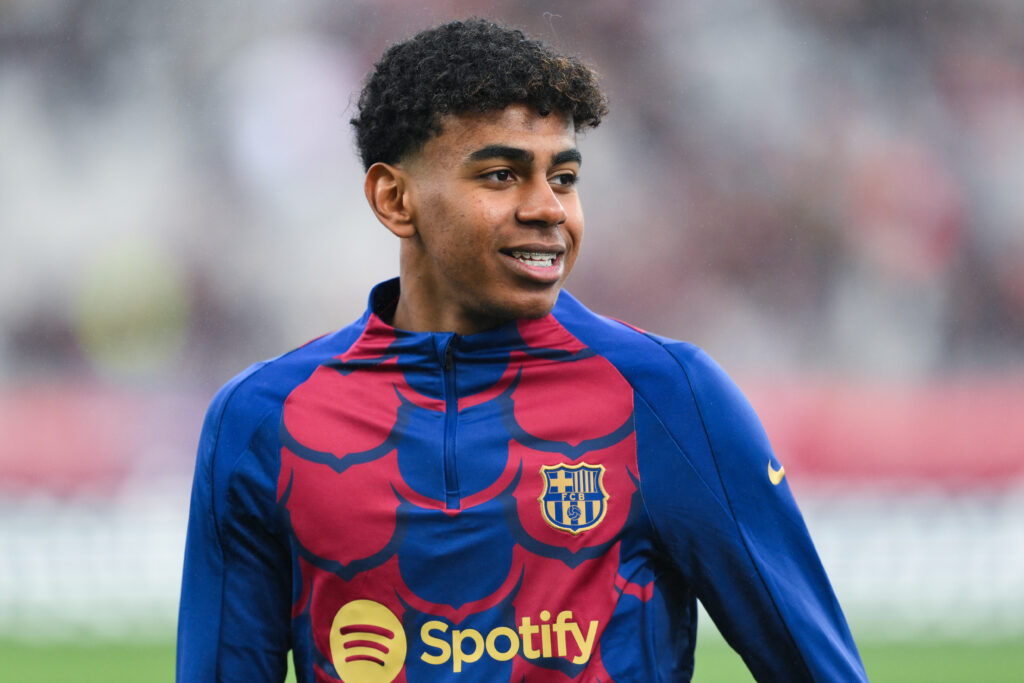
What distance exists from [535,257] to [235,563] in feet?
2.47

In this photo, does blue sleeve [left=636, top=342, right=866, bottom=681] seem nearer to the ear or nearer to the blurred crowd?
the ear

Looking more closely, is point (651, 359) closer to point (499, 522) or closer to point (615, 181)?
point (499, 522)

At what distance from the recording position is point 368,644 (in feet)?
7.15

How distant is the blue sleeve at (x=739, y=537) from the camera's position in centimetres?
211

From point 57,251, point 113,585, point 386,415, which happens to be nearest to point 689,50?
point 57,251

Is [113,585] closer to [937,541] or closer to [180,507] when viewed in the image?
[180,507]

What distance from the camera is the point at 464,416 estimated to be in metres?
2.27

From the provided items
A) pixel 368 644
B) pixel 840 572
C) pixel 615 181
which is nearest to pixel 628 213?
pixel 615 181

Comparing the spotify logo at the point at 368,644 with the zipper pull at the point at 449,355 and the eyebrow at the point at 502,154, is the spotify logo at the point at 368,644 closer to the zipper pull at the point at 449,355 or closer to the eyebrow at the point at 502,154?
the zipper pull at the point at 449,355

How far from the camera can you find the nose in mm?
2203

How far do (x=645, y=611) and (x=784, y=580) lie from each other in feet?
0.76

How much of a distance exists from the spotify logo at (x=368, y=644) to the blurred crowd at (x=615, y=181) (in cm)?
799

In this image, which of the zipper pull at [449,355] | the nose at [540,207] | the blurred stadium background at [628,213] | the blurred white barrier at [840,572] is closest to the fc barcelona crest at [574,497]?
the zipper pull at [449,355]

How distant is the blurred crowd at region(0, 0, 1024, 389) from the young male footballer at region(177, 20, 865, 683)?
7.85 meters
